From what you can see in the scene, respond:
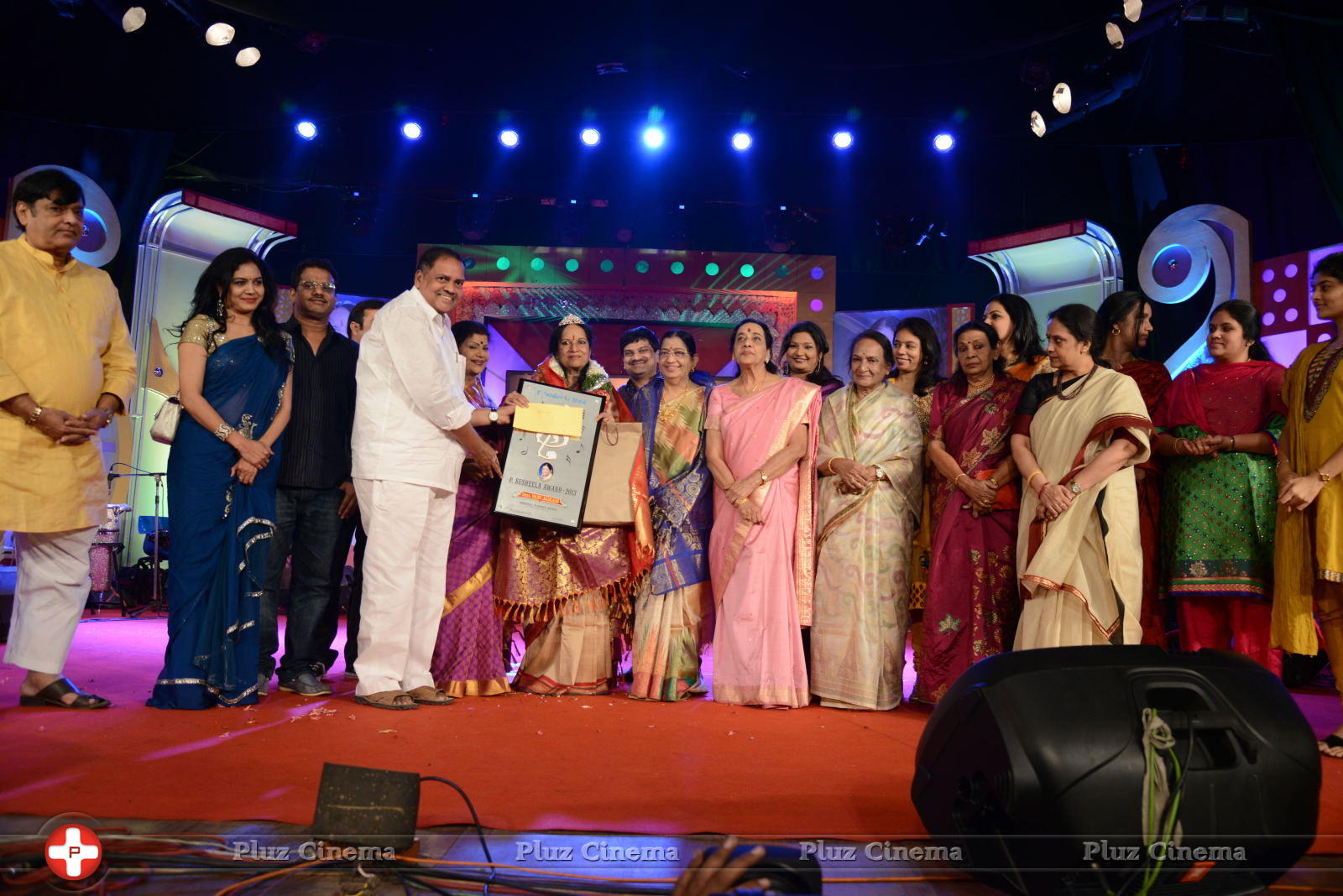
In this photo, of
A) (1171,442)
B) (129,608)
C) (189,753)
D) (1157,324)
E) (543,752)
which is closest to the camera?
(189,753)

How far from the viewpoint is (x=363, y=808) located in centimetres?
182

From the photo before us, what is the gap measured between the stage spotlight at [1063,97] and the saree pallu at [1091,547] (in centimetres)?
345

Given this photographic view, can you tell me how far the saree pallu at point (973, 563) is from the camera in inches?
148

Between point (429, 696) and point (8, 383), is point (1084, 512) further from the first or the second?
point (8, 383)

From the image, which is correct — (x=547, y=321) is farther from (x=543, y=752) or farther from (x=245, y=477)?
(x=543, y=752)

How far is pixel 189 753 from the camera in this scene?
104 inches

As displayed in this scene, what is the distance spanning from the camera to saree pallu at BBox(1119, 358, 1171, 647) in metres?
3.88

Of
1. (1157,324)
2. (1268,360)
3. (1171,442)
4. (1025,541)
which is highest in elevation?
(1157,324)

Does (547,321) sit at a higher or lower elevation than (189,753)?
higher

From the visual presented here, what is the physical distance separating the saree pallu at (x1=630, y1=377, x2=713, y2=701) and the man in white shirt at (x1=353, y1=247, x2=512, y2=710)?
2.88ft

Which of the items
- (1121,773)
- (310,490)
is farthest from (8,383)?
(1121,773)

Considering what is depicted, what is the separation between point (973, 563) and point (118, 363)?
131 inches

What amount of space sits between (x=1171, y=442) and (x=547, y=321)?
291 inches

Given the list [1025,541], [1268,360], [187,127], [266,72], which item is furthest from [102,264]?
[1268,360]
